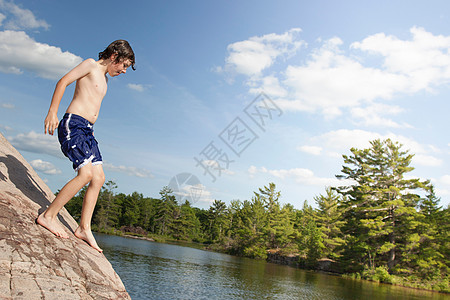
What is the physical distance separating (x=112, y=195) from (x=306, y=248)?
32.5 meters

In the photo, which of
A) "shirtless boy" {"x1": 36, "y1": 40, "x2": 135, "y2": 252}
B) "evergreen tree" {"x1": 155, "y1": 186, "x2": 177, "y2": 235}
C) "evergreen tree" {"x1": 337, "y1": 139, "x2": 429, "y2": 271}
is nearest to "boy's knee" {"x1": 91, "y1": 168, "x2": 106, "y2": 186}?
"shirtless boy" {"x1": 36, "y1": 40, "x2": 135, "y2": 252}

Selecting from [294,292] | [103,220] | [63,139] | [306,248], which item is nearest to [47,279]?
[63,139]

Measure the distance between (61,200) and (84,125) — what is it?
59 cm

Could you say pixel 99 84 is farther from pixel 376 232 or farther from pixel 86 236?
pixel 376 232

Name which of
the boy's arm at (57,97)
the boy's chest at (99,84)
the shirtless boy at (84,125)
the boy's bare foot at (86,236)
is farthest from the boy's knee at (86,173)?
the boy's chest at (99,84)

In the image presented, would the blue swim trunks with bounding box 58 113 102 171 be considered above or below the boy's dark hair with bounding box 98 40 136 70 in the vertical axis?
below

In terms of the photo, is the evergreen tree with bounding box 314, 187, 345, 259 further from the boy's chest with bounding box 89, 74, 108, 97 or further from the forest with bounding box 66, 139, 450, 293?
the boy's chest with bounding box 89, 74, 108, 97

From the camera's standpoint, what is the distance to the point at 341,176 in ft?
89.9

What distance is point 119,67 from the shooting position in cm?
267

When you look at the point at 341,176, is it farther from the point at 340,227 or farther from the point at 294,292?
the point at 294,292

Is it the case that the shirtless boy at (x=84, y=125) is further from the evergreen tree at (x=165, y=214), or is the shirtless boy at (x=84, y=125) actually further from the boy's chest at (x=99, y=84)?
the evergreen tree at (x=165, y=214)

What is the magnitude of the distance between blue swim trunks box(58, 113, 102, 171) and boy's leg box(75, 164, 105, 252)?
0.09 m

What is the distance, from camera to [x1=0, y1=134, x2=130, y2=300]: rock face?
5.77 feet

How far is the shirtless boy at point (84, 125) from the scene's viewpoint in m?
2.33
